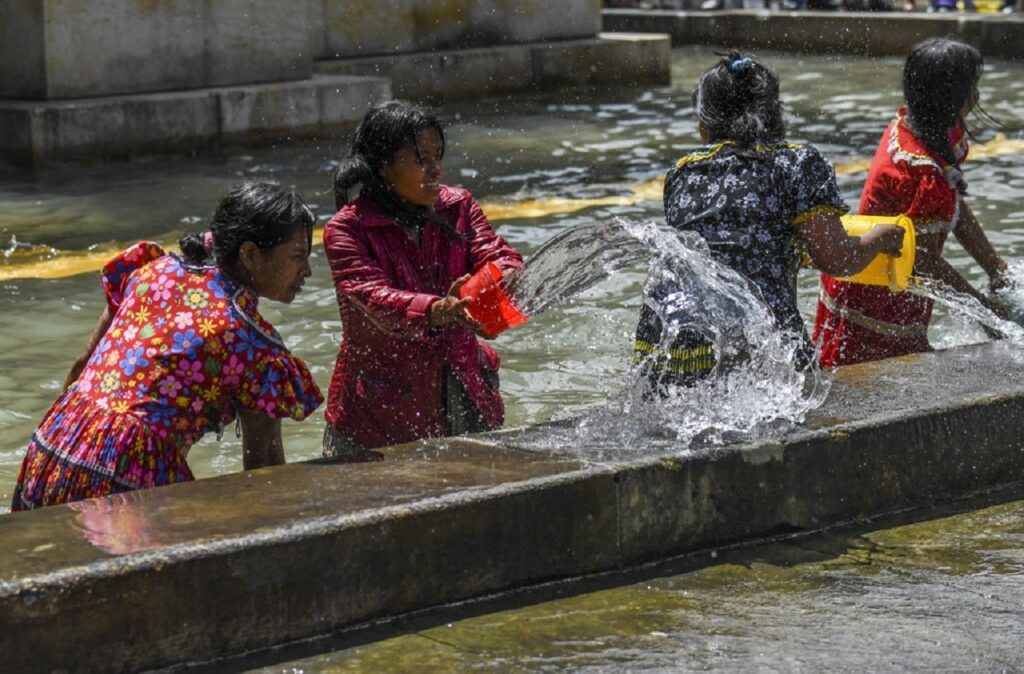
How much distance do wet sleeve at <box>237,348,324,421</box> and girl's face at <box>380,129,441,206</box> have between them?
0.75 meters

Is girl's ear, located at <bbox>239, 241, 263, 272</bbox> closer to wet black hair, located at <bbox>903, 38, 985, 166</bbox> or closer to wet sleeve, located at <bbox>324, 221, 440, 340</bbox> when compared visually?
wet sleeve, located at <bbox>324, 221, 440, 340</bbox>

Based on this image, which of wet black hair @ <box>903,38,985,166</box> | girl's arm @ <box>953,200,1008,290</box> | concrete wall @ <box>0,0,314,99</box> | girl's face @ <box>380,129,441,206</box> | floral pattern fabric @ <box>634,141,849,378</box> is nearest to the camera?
girl's face @ <box>380,129,441,206</box>

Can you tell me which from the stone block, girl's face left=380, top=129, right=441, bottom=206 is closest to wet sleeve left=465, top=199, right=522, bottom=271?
girl's face left=380, top=129, right=441, bottom=206

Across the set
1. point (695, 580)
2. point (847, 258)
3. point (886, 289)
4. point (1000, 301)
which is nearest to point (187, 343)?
point (695, 580)

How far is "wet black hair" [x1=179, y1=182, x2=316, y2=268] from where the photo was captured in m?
4.62

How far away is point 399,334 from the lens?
5094 millimetres

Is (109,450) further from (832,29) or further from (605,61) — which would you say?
(832,29)

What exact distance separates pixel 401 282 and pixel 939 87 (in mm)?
2137

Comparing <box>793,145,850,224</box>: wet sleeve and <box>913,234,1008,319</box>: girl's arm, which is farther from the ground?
<box>793,145,850,224</box>: wet sleeve

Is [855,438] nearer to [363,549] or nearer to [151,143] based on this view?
[363,549]

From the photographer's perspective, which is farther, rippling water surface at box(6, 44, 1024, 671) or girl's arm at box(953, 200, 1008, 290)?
girl's arm at box(953, 200, 1008, 290)

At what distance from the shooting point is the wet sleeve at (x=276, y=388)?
14.8 feet

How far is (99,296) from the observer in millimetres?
9711

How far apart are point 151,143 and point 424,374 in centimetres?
1009
